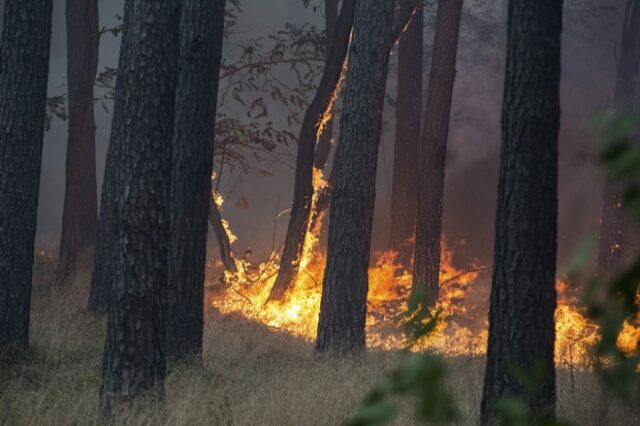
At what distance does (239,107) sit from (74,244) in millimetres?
28116

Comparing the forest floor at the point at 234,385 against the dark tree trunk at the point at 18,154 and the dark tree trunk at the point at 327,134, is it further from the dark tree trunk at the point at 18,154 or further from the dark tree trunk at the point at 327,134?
the dark tree trunk at the point at 327,134

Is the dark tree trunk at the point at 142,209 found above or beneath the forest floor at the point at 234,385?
above

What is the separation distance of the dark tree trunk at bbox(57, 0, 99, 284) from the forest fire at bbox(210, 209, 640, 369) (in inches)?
106

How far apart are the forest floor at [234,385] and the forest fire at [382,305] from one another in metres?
2.77

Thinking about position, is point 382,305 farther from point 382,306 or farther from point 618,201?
point 618,201

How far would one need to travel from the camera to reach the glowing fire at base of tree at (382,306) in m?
14.5

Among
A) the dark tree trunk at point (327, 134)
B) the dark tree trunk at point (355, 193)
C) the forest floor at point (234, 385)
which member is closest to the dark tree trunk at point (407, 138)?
the dark tree trunk at point (327, 134)

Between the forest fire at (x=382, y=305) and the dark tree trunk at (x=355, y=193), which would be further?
Result: the forest fire at (x=382, y=305)

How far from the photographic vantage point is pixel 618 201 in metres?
20.2

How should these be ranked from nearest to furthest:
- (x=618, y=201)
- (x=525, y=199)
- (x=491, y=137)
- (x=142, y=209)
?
(x=525, y=199) → (x=142, y=209) → (x=618, y=201) → (x=491, y=137)

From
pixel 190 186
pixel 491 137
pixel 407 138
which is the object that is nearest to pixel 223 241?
pixel 407 138

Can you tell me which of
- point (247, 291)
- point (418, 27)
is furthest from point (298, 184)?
point (418, 27)

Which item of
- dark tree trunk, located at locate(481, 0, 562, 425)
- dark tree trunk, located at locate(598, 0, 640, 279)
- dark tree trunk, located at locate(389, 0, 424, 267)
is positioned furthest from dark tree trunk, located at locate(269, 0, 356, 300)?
dark tree trunk, located at locate(481, 0, 562, 425)

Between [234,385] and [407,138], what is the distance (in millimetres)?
12678
